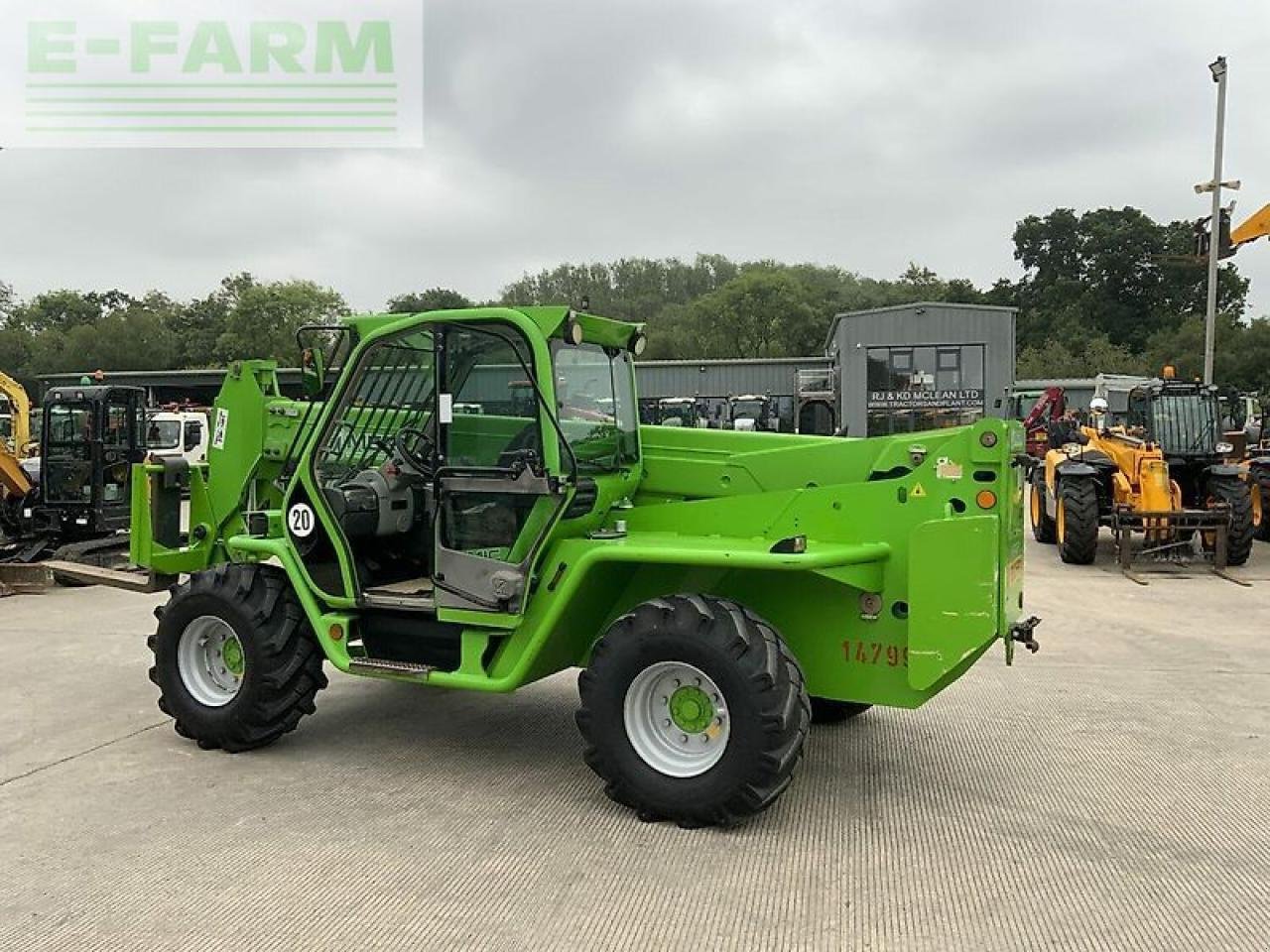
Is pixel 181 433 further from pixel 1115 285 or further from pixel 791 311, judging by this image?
pixel 1115 285

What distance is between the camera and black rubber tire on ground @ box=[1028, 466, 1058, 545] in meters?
13.4

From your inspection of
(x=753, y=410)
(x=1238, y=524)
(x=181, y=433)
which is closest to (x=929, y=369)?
(x=753, y=410)

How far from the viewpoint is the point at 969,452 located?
13.9 feet

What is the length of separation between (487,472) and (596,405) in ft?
2.05

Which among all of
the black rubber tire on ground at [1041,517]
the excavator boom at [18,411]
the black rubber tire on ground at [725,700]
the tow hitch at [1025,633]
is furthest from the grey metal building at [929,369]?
the black rubber tire on ground at [725,700]

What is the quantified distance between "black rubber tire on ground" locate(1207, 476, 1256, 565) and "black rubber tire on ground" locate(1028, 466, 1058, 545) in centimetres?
214

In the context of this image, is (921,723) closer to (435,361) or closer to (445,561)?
(445,561)

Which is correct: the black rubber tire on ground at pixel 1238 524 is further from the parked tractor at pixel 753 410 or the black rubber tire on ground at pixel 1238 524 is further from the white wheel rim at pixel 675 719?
the parked tractor at pixel 753 410

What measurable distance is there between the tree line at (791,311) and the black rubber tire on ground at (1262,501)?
135 ft

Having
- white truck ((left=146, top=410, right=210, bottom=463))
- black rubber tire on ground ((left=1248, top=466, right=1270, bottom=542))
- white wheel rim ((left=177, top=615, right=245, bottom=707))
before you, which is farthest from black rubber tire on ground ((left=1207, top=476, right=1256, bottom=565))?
white truck ((left=146, top=410, right=210, bottom=463))

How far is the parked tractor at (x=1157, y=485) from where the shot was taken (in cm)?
1136

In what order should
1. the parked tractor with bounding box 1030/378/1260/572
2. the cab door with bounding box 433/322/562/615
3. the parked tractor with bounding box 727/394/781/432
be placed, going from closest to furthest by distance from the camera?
the cab door with bounding box 433/322/562/615, the parked tractor with bounding box 1030/378/1260/572, the parked tractor with bounding box 727/394/781/432

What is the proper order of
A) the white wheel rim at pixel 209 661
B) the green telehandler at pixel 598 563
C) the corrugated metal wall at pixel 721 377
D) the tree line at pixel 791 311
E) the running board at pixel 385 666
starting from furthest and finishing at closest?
the tree line at pixel 791 311, the corrugated metal wall at pixel 721 377, the white wheel rim at pixel 209 661, the running board at pixel 385 666, the green telehandler at pixel 598 563

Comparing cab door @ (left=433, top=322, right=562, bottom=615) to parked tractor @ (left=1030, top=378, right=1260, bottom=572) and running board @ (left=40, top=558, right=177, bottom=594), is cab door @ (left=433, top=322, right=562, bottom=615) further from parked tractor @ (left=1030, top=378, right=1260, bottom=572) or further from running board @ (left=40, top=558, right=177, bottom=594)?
parked tractor @ (left=1030, top=378, right=1260, bottom=572)
